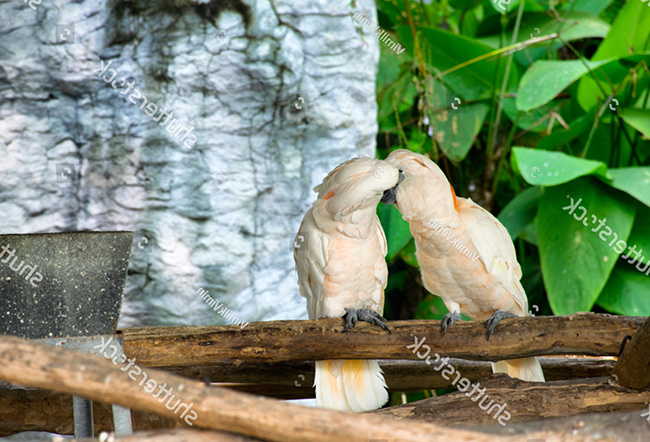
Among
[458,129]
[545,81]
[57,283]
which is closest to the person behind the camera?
[57,283]

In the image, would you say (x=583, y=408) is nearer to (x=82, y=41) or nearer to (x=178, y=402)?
(x=178, y=402)

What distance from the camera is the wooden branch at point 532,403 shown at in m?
0.86

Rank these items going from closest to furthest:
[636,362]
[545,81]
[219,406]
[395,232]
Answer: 1. [219,406]
2. [636,362]
3. [545,81]
4. [395,232]

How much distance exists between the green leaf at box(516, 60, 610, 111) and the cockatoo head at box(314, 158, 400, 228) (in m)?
0.79

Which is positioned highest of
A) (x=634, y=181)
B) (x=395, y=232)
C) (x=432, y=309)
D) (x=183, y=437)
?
(x=634, y=181)

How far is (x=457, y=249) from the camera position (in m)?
1.04

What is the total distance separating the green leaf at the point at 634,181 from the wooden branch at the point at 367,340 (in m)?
0.60

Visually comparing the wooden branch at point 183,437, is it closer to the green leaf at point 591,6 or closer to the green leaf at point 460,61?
the green leaf at point 460,61

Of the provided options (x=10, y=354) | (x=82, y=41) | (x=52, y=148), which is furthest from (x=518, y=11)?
(x=10, y=354)

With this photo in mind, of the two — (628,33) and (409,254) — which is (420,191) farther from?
(628,33)

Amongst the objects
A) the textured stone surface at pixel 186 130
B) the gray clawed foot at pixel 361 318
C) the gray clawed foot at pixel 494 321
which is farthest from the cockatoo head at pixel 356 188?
the textured stone surface at pixel 186 130

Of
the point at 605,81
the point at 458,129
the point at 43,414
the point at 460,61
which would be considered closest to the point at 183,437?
the point at 43,414

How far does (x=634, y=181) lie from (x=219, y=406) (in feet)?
4.58

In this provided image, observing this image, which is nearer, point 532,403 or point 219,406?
point 219,406
